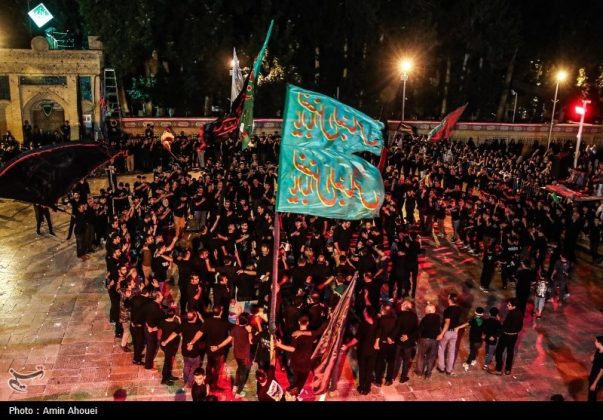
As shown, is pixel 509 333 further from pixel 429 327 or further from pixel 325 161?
pixel 325 161

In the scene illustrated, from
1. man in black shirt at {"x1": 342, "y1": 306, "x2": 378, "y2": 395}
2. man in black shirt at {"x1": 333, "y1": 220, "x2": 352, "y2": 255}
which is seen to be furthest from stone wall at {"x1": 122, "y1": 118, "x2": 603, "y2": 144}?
man in black shirt at {"x1": 342, "y1": 306, "x2": 378, "y2": 395}

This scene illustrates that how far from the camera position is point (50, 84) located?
28109 millimetres

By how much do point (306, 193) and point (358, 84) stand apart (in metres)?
32.7

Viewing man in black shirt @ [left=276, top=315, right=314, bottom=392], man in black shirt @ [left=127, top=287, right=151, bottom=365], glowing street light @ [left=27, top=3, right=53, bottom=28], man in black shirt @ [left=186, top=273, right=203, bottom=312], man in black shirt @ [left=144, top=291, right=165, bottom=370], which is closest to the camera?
man in black shirt @ [left=276, top=315, right=314, bottom=392]

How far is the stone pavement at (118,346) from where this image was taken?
938 cm

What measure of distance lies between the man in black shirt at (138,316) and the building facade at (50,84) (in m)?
20.3

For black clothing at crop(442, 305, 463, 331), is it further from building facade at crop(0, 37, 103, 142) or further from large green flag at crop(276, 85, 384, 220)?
building facade at crop(0, 37, 103, 142)

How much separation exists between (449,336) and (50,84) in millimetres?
26003

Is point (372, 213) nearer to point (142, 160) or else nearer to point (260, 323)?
point (260, 323)

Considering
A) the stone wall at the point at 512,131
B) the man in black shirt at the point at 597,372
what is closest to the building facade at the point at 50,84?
the stone wall at the point at 512,131

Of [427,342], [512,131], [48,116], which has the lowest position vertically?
[427,342]

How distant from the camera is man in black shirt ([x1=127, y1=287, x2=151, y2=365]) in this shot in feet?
30.2

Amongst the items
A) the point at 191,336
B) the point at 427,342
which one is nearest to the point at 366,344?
the point at 427,342

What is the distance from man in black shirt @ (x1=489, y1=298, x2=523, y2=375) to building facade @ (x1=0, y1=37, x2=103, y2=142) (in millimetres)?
23575
